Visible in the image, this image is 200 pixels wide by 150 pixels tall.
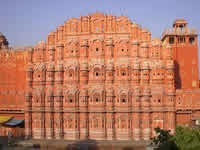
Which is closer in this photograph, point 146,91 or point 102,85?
point 146,91

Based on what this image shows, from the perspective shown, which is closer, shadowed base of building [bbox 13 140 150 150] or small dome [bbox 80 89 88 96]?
shadowed base of building [bbox 13 140 150 150]

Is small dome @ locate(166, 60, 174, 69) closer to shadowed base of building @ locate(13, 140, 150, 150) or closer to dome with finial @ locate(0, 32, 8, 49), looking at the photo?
shadowed base of building @ locate(13, 140, 150, 150)

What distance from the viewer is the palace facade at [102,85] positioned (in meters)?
31.2

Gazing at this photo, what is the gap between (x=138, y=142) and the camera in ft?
98.9

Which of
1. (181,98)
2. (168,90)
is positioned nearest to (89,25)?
(168,90)

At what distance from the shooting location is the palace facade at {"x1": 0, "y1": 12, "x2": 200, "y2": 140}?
102 feet

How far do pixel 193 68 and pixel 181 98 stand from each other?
241 inches

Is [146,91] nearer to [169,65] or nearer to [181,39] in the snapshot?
[169,65]

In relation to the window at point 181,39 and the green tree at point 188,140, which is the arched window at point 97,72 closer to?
the window at point 181,39

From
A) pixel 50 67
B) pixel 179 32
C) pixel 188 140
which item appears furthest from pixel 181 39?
pixel 188 140

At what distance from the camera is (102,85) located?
31656mm

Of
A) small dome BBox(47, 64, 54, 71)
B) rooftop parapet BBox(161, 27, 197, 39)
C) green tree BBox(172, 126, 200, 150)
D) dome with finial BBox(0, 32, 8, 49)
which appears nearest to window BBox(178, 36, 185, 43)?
rooftop parapet BBox(161, 27, 197, 39)

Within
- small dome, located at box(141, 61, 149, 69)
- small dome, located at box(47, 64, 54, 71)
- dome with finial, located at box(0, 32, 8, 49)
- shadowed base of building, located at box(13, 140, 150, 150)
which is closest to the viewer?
shadowed base of building, located at box(13, 140, 150, 150)

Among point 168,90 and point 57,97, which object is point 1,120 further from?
point 168,90
